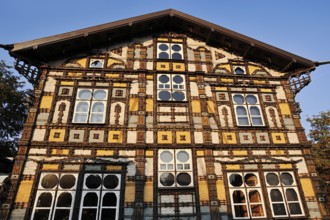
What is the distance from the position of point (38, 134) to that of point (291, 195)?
35.3 ft

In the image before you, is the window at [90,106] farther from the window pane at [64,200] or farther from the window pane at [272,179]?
the window pane at [272,179]

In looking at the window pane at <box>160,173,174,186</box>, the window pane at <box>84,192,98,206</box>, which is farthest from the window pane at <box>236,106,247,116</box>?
the window pane at <box>84,192,98,206</box>

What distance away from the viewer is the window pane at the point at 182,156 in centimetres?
1021

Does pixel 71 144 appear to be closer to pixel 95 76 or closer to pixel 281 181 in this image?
pixel 95 76

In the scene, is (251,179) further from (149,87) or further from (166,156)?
(149,87)

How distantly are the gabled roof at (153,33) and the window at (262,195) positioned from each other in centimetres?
633

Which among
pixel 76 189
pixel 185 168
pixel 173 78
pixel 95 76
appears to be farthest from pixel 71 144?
pixel 173 78

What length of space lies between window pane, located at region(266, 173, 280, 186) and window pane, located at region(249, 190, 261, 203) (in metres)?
0.75

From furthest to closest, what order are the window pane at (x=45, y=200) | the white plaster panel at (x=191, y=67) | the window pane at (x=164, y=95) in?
the white plaster panel at (x=191, y=67)
the window pane at (x=164, y=95)
the window pane at (x=45, y=200)

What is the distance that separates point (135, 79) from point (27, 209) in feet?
23.0

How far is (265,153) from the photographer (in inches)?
422

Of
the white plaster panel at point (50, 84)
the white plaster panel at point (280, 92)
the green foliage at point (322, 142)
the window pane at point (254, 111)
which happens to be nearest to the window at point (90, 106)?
the white plaster panel at point (50, 84)

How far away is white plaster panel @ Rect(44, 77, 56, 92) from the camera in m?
11.2

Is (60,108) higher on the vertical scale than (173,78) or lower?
lower
